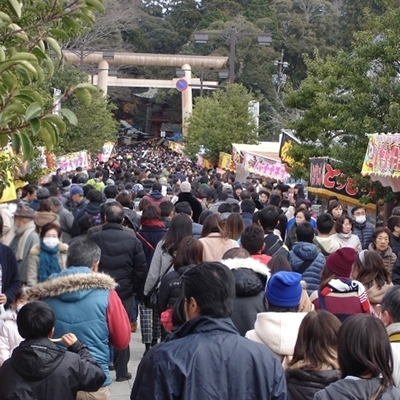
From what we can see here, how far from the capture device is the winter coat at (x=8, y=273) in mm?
6613

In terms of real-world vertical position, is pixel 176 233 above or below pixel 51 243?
above

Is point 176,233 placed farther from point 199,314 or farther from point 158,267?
point 199,314

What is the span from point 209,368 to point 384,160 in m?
11.0

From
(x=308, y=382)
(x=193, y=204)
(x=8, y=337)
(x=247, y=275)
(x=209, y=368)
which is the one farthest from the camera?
(x=193, y=204)

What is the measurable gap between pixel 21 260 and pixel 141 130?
286 ft

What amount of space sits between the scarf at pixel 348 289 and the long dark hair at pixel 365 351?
2.25 m

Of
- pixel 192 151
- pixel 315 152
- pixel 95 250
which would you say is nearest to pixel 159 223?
pixel 95 250

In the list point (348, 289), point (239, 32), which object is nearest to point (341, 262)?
point (348, 289)

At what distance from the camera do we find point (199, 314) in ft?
11.5

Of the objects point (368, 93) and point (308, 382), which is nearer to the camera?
point (308, 382)

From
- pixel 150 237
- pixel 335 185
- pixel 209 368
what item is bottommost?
pixel 335 185

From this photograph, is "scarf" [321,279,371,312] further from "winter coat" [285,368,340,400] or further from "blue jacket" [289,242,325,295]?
"winter coat" [285,368,340,400]

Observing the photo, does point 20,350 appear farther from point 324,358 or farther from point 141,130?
point 141,130

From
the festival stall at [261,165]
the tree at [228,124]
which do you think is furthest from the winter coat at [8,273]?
the tree at [228,124]
